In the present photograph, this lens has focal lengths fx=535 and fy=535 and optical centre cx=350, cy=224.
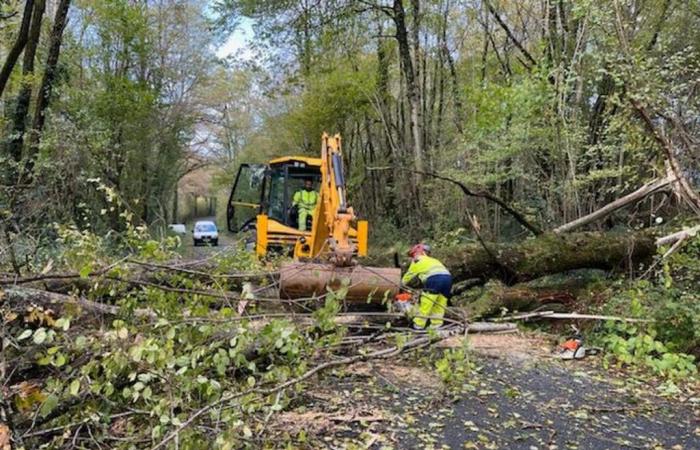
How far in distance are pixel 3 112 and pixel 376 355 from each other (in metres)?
13.4

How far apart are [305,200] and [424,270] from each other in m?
3.47

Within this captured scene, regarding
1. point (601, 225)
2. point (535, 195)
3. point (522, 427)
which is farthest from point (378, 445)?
point (535, 195)

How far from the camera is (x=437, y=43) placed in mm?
16625

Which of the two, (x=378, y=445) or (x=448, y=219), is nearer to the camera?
(x=378, y=445)

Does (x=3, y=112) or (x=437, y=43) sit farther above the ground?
(x=437, y=43)

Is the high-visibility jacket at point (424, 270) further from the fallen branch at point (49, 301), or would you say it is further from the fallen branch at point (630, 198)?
the fallen branch at point (49, 301)

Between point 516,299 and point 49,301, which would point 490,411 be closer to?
point 516,299

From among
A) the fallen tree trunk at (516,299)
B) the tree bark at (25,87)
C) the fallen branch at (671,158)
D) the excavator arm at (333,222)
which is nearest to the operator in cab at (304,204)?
the excavator arm at (333,222)

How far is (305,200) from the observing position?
9336 millimetres

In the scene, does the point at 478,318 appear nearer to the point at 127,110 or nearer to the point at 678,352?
the point at 678,352

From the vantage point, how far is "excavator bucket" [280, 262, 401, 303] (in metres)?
5.54

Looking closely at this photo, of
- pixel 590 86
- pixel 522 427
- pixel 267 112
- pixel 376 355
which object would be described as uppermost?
pixel 267 112

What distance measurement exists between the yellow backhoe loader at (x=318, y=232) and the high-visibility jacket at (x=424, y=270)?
2.20 feet

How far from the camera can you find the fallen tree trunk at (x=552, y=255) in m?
7.40
